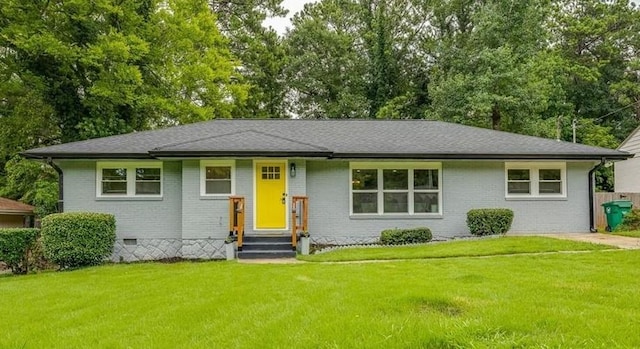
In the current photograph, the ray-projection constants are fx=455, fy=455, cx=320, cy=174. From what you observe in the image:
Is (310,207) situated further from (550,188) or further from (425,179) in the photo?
(550,188)

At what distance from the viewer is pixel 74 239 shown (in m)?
10.5

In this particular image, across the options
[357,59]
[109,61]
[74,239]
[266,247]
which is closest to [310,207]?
[266,247]

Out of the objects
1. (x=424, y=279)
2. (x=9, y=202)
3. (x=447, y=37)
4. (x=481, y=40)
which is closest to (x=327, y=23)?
(x=447, y=37)

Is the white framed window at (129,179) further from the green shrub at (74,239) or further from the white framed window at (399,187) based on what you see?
the white framed window at (399,187)

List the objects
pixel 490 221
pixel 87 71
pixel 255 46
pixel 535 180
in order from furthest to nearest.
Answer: pixel 255 46, pixel 87 71, pixel 535 180, pixel 490 221

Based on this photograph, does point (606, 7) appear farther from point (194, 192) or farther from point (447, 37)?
point (194, 192)

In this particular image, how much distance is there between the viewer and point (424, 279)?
22.0 ft

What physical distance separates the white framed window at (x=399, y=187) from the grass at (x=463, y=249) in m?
1.76

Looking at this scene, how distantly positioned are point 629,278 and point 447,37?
77.2 ft

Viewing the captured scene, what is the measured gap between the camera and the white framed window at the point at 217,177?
11.8m

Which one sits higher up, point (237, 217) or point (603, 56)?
point (603, 56)

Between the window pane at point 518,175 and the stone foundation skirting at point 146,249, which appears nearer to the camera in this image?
the stone foundation skirting at point 146,249

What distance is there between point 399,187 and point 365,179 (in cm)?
100

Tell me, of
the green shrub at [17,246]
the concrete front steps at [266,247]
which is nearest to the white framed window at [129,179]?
the green shrub at [17,246]
